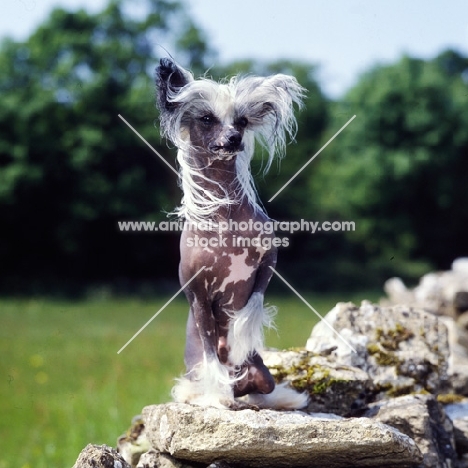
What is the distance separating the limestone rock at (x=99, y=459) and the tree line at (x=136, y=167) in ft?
63.8

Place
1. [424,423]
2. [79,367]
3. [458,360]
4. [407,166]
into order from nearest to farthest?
[424,423] → [458,360] → [79,367] → [407,166]

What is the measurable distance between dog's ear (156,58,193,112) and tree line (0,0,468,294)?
62.2ft

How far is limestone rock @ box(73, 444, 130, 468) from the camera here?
4000 millimetres

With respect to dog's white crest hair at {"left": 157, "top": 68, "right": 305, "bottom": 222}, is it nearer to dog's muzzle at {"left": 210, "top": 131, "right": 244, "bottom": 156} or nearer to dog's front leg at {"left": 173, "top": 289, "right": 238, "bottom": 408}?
dog's muzzle at {"left": 210, "top": 131, "right": 244, "bottom": 156}

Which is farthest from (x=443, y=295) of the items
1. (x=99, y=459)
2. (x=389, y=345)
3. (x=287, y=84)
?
(x=99, y=459)

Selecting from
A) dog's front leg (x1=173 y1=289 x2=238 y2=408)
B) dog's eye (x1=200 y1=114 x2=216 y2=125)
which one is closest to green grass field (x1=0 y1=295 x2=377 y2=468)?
dog's front leg (x1=173 y1=289 x2=238 y2=408)

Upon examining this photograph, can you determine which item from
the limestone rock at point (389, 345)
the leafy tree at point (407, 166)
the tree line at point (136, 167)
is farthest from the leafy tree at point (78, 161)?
the limestone rock at point (389, 345)

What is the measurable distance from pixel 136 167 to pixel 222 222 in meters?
23.9

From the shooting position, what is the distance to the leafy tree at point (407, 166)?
33031 millimetres

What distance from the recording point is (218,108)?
4348 mm

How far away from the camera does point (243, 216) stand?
4.49 m

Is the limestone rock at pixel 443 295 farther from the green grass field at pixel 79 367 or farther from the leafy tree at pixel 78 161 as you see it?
the leafy tree at pixel 78 161

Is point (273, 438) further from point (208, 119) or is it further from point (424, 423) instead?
point (208, 119)

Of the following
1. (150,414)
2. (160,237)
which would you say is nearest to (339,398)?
(150,414)
